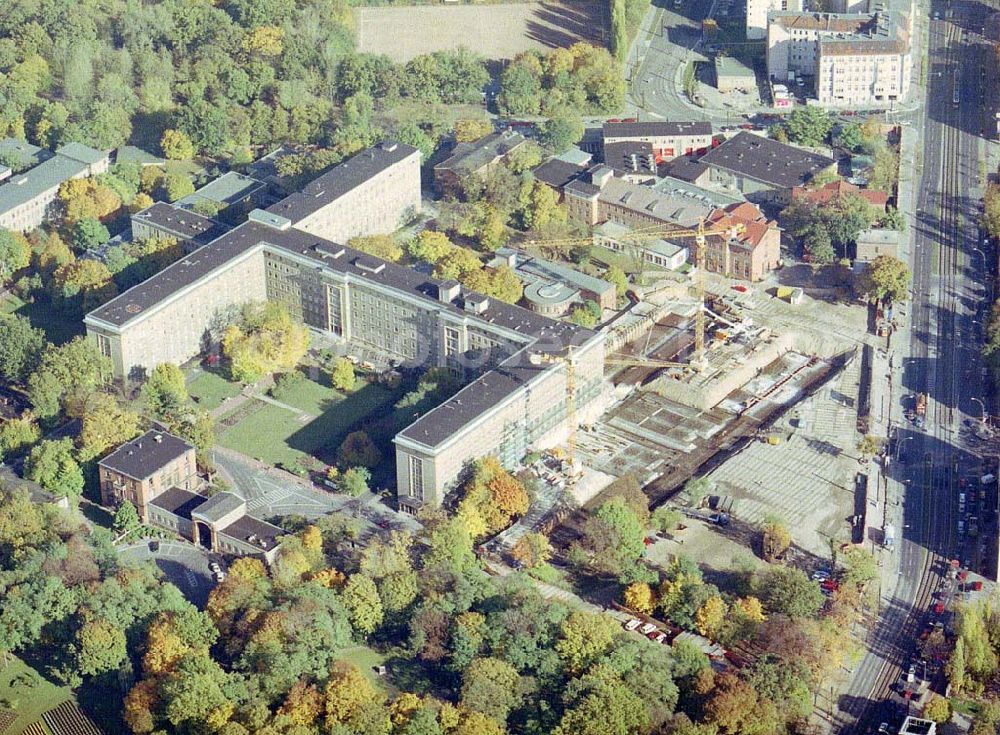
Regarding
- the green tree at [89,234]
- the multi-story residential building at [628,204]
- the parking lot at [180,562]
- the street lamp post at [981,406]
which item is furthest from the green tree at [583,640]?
the green tree at [89,234]

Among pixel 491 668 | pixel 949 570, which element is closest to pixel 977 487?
pixel 949 570

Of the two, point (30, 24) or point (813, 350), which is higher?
point (30, 24)

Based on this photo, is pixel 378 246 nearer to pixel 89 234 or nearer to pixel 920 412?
pixel 89 234

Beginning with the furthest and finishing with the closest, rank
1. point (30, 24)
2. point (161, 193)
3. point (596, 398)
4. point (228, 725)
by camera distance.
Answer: point (30, 24), point (161, 193), point (596, 398), point (228, 725)

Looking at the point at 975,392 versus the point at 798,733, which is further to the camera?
the point at 975,392

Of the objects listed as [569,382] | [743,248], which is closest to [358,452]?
[569,382]

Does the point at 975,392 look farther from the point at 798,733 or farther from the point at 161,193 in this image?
the point at 161,193

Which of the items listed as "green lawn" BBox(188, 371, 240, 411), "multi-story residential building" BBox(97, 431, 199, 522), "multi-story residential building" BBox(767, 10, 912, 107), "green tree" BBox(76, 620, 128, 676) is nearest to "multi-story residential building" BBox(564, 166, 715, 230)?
"multi-story residential building" BBox(767, 10, 912, 107)

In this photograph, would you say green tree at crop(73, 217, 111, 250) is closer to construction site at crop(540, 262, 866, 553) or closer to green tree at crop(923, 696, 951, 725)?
construction site at crop(540, 262, 866, 553)
